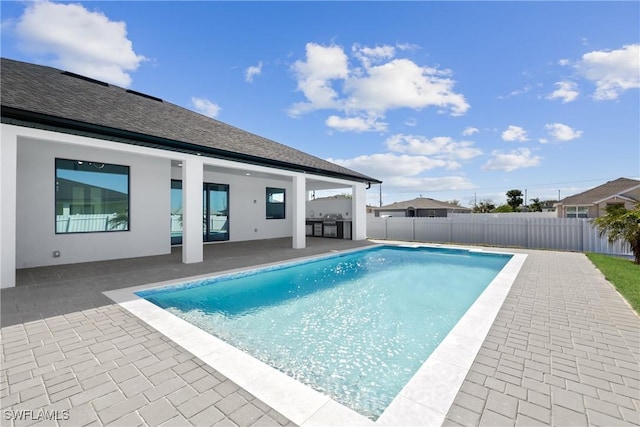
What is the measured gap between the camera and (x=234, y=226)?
535 inches

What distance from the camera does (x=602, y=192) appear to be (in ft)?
84.5

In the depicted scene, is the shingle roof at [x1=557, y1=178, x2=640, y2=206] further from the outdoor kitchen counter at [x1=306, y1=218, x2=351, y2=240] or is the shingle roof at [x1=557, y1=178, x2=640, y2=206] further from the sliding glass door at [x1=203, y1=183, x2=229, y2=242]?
the sliding glass door at [x1=203, y1=183, x2=229, y2=242]

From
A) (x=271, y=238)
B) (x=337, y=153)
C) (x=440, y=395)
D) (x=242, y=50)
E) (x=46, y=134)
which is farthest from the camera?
(x=337, y=153)

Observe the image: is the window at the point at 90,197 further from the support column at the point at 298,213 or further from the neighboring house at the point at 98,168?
the support column at the point at 298,213

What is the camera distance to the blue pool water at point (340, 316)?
3018mm

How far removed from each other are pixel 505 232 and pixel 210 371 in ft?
47.6

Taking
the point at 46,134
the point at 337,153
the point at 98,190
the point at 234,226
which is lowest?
the point at 234,226

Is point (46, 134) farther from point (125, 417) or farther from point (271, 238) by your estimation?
point (271, 238)

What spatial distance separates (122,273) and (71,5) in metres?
8.25

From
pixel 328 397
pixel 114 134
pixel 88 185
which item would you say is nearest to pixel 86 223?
pixel 88 185

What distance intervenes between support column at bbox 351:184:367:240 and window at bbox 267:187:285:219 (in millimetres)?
4144

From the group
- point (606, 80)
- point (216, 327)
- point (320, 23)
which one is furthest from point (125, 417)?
point (606, 80)

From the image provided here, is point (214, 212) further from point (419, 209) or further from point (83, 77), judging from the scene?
point (419, 209)

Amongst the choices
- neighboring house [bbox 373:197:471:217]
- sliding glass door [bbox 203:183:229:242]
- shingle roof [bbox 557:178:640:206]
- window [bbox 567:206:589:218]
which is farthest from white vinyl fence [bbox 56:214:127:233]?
shingle roof [bbox 557:178:640:206]
